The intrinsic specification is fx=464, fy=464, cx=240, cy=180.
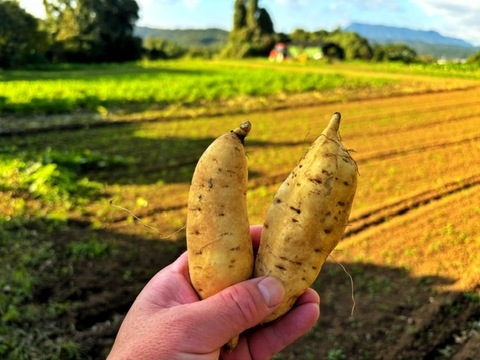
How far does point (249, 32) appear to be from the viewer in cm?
5928

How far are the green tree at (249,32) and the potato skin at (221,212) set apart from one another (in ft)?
173

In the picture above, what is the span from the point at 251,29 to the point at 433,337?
5912 centimetres

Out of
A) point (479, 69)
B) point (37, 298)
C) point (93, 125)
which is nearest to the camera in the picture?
point (479, 69)

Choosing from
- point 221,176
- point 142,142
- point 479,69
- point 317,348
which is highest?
point 479,69

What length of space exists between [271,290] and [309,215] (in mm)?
309

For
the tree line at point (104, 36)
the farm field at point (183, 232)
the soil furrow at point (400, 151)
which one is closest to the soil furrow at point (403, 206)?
the farm field at point (183, 232)

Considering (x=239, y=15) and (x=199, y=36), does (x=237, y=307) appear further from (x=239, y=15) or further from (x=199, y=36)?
(x=199, y=36)

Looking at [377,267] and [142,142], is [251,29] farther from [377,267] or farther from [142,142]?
[377,267]

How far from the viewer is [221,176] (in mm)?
1741

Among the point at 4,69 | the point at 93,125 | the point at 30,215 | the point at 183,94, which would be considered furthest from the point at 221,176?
the point at 4,69

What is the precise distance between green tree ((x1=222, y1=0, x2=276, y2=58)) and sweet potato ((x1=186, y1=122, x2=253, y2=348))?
5276 centimetres

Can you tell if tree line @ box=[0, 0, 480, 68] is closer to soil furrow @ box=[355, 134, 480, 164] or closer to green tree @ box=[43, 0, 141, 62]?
green tree @ box=[43, 0, 141, 62]

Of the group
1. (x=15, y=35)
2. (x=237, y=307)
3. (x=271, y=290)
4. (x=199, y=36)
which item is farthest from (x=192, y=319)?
(x=199, y=36)

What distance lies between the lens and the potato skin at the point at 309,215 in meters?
1.64
